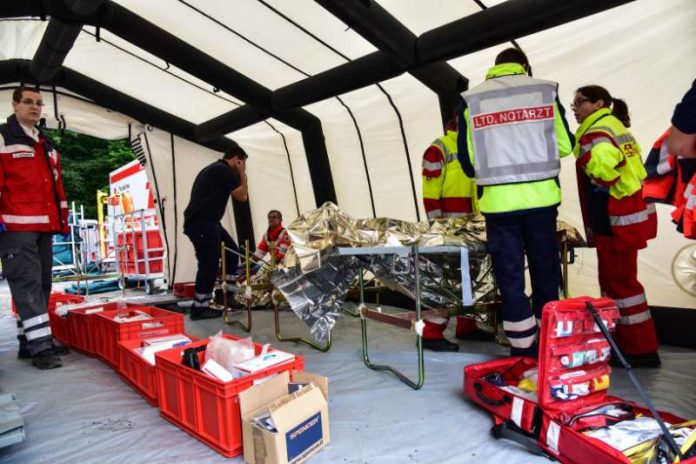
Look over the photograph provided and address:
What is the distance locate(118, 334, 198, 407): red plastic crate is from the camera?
7.72 feet

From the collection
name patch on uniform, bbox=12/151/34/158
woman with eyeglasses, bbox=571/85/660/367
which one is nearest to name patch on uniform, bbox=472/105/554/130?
woman with eyeglasses, bbox=571/85/660/367

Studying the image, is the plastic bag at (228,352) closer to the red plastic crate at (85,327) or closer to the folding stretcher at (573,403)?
the folding stretcher at (573,403)

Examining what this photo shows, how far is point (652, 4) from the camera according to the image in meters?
2.89

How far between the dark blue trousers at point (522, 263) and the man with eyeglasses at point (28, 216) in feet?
9.60

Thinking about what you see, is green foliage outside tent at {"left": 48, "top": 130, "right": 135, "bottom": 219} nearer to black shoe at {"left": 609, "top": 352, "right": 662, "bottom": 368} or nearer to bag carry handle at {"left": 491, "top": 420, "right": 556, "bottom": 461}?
black shoe at {"left": 609, "top": 352, "right": 662, "bottom": 368}

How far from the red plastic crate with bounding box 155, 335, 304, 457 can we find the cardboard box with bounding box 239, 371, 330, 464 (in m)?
0.05

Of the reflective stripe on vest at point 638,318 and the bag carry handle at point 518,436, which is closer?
the bag carry handle at point 518,436

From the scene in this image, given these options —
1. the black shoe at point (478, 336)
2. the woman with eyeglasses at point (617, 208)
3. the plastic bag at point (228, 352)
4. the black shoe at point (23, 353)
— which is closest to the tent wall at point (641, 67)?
the woman with eyeglasses at point (617, 208)

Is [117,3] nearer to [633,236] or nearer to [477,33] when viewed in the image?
[477,33]

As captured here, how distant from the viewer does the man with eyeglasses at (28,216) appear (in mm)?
3023

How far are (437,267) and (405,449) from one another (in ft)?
4.83

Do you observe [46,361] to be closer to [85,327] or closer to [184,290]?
[85,327]

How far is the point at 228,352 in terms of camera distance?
2010mm

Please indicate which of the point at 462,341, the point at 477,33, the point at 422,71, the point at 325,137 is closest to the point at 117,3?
the point at 325,137
